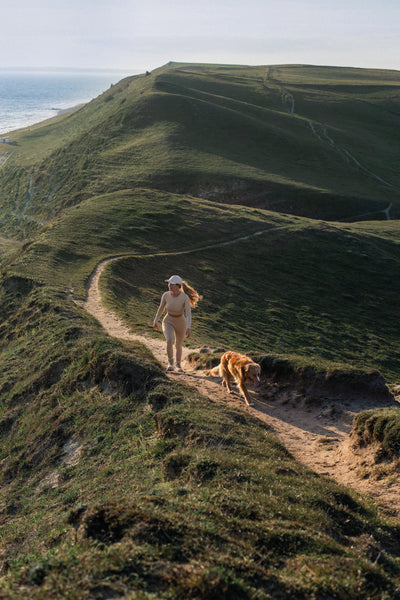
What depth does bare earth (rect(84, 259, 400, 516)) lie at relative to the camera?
9.38 metres

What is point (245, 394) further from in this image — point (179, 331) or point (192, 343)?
point (192, 343)

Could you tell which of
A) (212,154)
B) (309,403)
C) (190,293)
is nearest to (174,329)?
(190,293)

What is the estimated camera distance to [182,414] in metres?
10.0

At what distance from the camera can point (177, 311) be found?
1547 centimetres

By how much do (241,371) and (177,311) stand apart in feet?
10.3

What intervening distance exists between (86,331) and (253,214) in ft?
130

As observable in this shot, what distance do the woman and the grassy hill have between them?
1.16 metres

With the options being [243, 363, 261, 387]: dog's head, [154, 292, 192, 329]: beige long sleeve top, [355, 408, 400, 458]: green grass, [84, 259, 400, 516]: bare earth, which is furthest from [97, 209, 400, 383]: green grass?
[355, 408, 400, 458]: green grass

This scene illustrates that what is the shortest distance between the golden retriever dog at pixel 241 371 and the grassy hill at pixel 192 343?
171 cm

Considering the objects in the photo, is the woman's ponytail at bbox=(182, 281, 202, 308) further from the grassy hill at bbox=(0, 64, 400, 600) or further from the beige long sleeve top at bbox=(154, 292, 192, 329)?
the grassy hill at bbox=(0, 64, 400, 600)

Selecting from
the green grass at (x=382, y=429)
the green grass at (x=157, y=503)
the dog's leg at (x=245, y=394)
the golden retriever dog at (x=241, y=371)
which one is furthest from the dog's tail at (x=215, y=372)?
the green grass at (x=382, y=429)

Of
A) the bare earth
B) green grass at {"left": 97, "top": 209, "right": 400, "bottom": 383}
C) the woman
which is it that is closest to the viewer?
the bare earth

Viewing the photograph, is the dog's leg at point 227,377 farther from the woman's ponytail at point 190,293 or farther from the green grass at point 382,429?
the green grass at point 382,429

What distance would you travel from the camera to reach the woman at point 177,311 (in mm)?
15086
